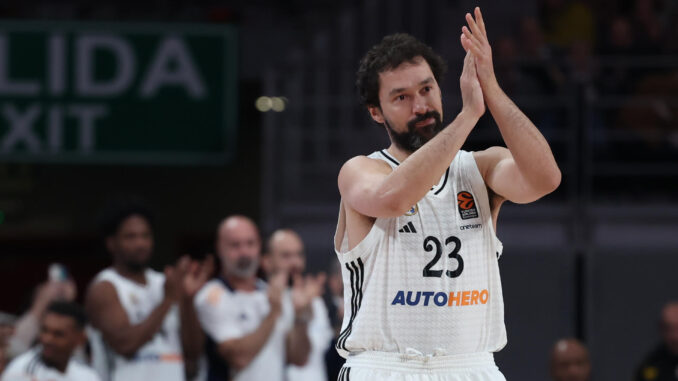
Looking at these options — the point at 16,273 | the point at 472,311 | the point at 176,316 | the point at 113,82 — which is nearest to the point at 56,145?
the point at 113,82

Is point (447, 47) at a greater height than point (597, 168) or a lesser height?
greater

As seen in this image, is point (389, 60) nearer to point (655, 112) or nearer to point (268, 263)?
point (268, 263)

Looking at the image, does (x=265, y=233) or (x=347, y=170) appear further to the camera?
(x=265, y=233)

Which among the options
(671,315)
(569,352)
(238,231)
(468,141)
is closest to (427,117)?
(238,231)

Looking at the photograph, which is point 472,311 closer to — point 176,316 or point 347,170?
point 347,170

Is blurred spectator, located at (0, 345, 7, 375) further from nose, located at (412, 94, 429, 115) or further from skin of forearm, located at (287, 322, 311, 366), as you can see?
nose, located at (412, 94, 429, 115)

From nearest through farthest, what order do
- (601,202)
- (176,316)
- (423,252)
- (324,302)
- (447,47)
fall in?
1. (423,252)
2. (176,316)
3. (324,302)
4. (601,202)
5. (447,47)

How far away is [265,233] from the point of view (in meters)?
10.6

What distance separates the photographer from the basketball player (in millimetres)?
4488

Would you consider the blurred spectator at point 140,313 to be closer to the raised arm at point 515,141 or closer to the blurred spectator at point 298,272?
the blurred spectator at point 298,272

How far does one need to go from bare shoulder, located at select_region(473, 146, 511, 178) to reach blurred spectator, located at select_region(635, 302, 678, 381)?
16.1 ft

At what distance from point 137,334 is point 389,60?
13.2 feet

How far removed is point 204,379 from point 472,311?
166 inches

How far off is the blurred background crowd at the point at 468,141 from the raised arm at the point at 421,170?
4316 mm
